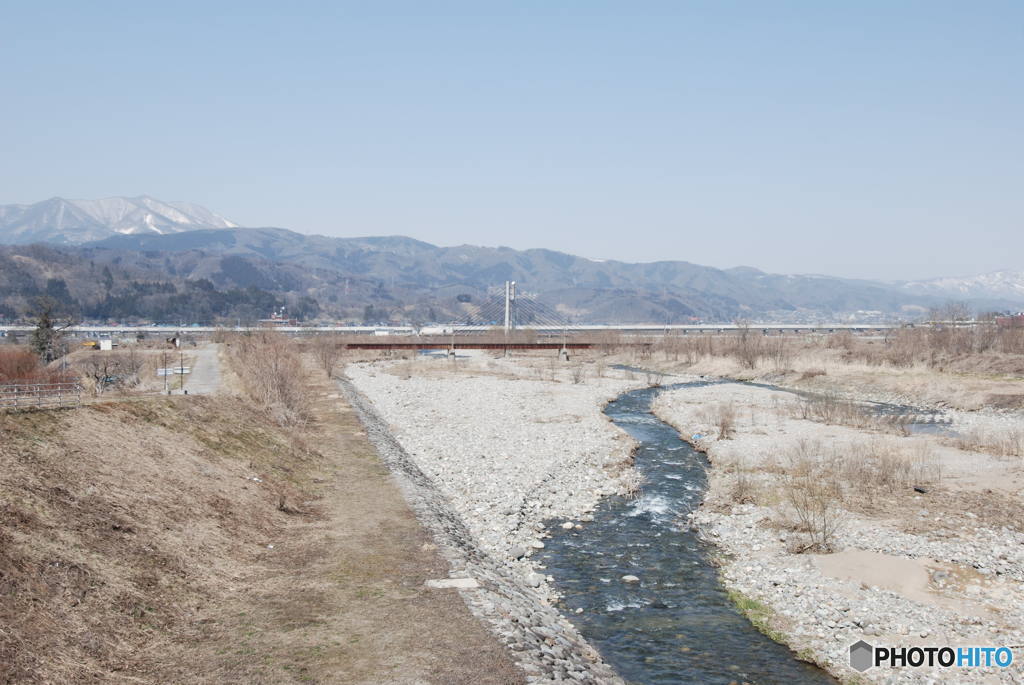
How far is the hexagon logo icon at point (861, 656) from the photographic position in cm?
1412

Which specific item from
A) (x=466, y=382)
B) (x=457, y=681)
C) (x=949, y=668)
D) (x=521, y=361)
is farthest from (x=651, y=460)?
(x=521, y=361)

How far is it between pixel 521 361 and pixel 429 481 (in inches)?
3280

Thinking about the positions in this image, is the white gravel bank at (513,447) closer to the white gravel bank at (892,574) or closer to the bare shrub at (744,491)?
the bare shrub at (744,491)

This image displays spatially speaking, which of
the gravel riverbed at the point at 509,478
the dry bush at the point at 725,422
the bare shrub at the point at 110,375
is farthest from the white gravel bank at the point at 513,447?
the bare shrub at the point at 110,375

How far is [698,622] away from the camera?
55.2 feet

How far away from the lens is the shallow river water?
14.6 m

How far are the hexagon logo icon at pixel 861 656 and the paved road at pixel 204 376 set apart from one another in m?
30.7

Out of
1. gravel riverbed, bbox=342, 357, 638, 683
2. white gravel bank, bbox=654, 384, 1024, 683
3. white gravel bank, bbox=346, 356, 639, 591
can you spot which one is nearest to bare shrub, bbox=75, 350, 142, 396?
gravel riverbed, bbox=342, 357, 638, 683

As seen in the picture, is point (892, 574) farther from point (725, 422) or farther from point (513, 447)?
point (725, 422)

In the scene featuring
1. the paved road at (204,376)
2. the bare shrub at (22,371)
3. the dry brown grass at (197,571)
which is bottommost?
the dry brown grass at (197,571)

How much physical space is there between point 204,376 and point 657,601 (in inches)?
1522

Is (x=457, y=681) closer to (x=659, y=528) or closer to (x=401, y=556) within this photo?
(x=401, y=556)

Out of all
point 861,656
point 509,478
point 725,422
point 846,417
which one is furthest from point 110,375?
point 846,417

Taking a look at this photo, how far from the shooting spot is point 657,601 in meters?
18.1
